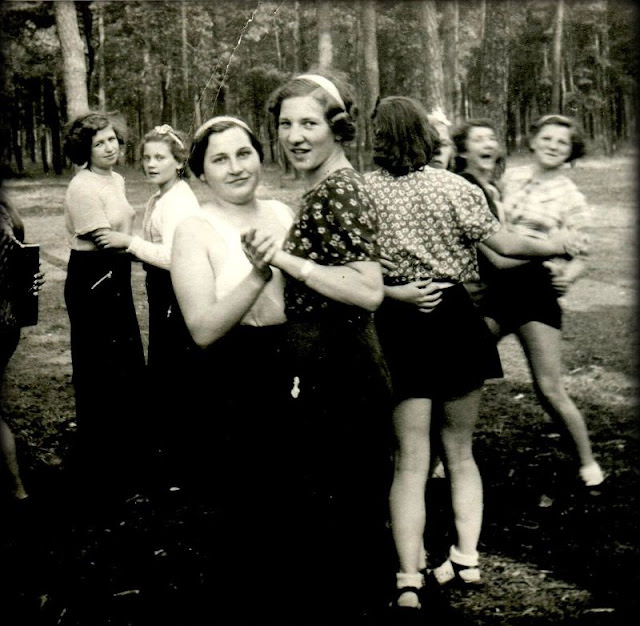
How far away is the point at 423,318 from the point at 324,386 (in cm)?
64

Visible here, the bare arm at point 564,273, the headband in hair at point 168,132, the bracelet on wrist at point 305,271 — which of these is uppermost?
the headband in hair at point 168,132

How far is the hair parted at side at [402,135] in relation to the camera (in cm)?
257

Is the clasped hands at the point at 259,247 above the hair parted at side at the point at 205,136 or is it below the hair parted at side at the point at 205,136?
below

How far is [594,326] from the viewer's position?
6.84 metres

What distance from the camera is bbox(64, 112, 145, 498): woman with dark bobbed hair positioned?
3.88m

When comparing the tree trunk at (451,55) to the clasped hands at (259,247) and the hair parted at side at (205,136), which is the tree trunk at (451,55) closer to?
the hair parted at side at (205,136)

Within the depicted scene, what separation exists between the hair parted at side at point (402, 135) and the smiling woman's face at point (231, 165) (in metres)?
0.51

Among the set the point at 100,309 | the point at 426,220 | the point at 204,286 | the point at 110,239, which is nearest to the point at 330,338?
the point at 204,286

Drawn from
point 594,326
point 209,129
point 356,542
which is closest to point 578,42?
point 594,326

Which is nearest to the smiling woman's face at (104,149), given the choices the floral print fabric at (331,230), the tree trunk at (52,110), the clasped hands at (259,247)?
the floral print fabric at (331,230)

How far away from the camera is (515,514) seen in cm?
352

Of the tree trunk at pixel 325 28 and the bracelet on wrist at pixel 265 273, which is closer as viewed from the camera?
the bracelet on wrist at pixel 265 273

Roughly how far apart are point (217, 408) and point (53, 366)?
4573 mm

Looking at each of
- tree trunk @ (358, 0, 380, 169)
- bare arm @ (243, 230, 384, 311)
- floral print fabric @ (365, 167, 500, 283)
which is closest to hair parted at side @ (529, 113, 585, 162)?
floral print fabric @ (365, 167, 500, 283)
